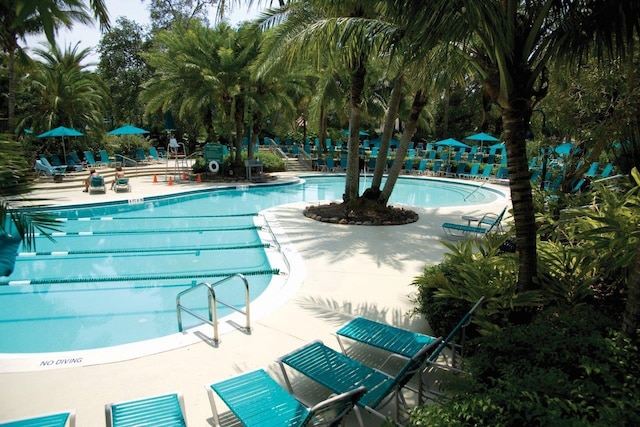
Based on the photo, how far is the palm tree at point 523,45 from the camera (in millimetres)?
4324

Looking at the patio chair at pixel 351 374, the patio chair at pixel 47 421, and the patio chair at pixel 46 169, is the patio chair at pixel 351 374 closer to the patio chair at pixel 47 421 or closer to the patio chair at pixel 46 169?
the patio chair at pixel 47 421

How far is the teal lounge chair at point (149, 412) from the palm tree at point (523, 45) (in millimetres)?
3905

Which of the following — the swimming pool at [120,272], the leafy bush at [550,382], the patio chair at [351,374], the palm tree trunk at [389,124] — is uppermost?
the palm tree trunk at [389,124]

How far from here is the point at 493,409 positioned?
266cm

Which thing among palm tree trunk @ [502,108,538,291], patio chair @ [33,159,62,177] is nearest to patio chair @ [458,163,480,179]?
palm tree trunk @ [502,108,538,291]

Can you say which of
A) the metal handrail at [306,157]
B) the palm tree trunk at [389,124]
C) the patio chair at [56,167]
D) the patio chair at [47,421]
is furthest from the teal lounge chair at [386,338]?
the metal handrail at [306,157]

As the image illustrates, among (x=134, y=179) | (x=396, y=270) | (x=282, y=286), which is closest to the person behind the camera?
(x=282, y=286)

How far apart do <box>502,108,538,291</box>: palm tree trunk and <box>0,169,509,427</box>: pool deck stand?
165 centimetres

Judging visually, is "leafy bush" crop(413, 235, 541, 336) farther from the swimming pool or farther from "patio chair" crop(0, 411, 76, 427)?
"patio chair" crop(0, 411, 76, 427)

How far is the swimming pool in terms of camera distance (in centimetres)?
644

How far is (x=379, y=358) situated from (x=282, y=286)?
2.68 m

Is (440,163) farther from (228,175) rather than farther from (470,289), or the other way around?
(470,289)

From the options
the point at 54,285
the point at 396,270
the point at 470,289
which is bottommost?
the point at 54,285

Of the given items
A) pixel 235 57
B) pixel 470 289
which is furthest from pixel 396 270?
pixel 235 57
